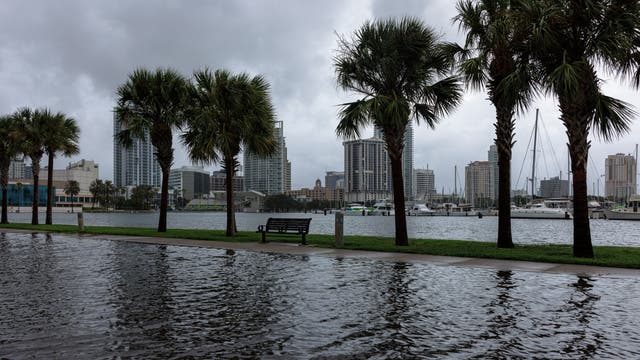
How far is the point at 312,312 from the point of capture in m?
9.46

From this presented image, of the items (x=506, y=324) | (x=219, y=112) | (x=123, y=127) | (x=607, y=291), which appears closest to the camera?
(x=506, y=324)

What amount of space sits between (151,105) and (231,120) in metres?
6.19

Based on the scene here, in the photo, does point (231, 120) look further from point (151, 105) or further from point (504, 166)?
point (504, 166)

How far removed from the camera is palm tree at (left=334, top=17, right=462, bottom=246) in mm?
20891

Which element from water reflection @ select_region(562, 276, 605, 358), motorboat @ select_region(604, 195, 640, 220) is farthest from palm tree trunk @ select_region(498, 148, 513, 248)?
motorboat @ select_region(604, 195, 640, 220)

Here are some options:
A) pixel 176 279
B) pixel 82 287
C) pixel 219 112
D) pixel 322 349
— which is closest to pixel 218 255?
pixel 176 279

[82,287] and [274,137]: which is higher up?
[274,137]

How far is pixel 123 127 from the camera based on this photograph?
31500 millimetres

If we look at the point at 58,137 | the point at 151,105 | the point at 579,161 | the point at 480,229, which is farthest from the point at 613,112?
the point at 480,229

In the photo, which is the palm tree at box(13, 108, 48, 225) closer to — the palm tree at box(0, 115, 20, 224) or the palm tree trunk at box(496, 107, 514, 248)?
the palm tree at box(0, 115, 20, 224)

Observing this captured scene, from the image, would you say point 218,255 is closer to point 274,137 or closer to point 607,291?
point 274,137

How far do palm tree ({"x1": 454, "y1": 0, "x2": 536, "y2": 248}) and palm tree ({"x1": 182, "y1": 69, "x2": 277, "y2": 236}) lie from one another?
38.4 feet

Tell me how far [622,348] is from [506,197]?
46.8 ft

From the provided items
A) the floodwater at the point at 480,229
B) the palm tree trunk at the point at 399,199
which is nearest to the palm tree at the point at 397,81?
the palm tree trunk at the point at 399,199
